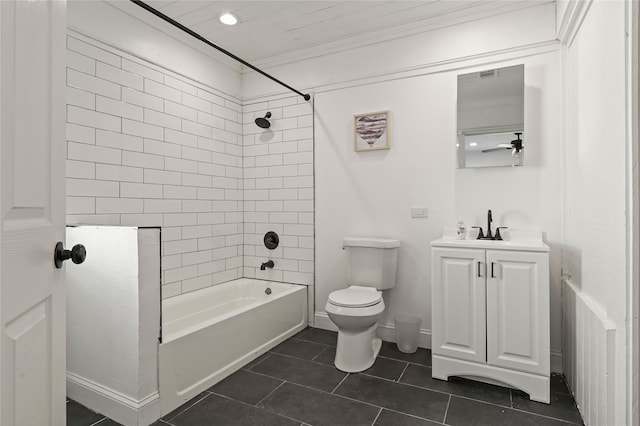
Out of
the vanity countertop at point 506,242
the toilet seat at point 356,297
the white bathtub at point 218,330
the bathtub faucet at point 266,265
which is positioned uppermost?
the vanity countertop at point 506,242

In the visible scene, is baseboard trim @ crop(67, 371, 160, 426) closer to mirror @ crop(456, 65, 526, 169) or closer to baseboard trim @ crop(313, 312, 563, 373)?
baseboard trim @ crop(313, 312, 563, 373)

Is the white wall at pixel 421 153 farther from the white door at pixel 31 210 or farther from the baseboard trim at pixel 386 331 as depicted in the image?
the white door at pixel 31 210

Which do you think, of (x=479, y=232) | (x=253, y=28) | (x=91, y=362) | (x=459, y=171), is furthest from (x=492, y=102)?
(x=91, y=362)

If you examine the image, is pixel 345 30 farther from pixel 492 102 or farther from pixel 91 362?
pixel 91 362

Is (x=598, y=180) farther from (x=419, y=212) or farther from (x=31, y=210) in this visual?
(x=31, y=210)

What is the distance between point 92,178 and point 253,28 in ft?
5.58

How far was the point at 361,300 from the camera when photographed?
2.40 m

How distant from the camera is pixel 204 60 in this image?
10.2 ft

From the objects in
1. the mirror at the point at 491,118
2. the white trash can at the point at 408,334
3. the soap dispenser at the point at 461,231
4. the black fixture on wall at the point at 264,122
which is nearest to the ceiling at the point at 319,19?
the mirror at the point at 491,118

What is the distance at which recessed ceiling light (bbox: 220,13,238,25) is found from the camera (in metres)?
2.64

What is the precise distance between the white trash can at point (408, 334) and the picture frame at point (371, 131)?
4.65 feet

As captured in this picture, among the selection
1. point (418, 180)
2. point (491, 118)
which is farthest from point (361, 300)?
point (491, 118)

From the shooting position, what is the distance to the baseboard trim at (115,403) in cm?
175

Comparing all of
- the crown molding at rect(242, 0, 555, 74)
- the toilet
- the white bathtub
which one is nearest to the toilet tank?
the toilet
